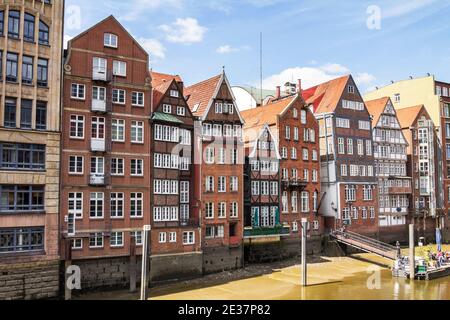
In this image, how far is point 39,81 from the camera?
37.8 m

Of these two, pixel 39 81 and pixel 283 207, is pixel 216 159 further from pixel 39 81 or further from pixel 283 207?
Result: pixel 39 81

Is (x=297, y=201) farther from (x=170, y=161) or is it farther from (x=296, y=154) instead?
(x=170, y=161)

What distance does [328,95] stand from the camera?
65.5 m

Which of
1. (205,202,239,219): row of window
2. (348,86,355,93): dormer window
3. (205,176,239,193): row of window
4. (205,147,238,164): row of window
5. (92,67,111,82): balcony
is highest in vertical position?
(348,86,355,93): dormer window

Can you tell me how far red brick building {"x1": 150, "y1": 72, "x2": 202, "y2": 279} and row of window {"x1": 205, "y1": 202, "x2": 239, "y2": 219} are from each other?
1.39 metres

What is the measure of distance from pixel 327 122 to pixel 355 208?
1217 centimetres

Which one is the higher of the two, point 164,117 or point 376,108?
point 376,108

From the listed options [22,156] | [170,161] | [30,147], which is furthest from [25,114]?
[170,161]

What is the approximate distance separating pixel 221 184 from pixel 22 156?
20.0 m

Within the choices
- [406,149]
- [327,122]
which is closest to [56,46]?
[327,122]

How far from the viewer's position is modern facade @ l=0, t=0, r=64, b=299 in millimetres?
35562

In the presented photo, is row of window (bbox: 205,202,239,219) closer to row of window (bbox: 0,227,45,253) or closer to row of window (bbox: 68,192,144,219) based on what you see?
row of window (bbox: 68,192,144,219)

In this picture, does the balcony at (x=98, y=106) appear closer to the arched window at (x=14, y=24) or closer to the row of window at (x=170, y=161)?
the row of window at (x=170, y=161)

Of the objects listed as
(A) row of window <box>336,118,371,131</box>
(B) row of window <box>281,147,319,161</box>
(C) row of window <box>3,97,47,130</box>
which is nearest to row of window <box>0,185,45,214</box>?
(C) row of window <box>3,97,47,130</box>
